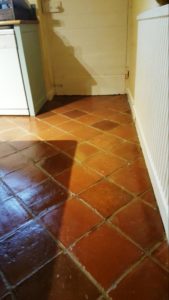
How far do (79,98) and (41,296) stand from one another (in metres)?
2.53

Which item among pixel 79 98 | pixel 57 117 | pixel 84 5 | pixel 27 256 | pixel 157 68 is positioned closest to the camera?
pixel 27 256

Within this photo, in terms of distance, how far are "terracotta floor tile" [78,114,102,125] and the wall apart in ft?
2.66

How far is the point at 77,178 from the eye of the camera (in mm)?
1418

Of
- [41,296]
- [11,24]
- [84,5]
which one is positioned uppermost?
[84,5]

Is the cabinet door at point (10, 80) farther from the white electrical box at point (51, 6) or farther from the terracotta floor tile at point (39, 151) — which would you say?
the white electrical box at point (51, 6)

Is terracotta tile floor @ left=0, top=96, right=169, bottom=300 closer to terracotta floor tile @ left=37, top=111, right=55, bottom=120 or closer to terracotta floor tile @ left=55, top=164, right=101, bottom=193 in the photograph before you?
terracotta floor tile @ left=55, top=164, right=101, bottom=193

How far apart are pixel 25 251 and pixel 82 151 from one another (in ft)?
2.93

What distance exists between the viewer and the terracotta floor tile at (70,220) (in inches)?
40.8

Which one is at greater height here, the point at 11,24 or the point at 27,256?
the point at 11,24

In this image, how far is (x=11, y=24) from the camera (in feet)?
6.64

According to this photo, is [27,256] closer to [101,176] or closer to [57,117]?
[101,176]

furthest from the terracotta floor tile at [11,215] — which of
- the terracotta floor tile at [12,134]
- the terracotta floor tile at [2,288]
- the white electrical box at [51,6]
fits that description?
the white electrical box at [51,6]

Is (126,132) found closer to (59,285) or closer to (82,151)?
(82,151)

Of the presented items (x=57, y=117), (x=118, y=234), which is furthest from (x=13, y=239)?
(x=57, y=117)
